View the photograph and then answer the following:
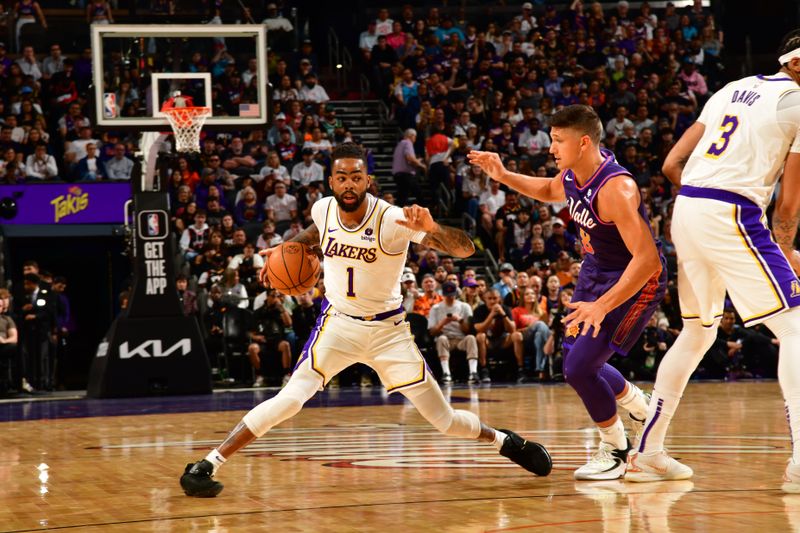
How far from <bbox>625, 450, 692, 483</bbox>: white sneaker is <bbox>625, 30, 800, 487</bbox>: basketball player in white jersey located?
2 centimetres

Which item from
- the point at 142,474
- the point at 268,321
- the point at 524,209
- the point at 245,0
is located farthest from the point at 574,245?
the point at 142,474

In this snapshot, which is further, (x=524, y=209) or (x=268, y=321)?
(x=524, y=209)

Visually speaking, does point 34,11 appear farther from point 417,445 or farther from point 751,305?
point 751,305

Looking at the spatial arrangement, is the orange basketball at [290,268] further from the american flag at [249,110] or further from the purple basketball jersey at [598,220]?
the american flag at [249,110]

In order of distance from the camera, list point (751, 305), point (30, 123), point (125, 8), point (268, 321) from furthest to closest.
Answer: point (125, 8) < point (30, 123) < point (268, 321) < point (751, 305)

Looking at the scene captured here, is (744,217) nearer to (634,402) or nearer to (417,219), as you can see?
(634,402)

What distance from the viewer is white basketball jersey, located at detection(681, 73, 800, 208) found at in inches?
226

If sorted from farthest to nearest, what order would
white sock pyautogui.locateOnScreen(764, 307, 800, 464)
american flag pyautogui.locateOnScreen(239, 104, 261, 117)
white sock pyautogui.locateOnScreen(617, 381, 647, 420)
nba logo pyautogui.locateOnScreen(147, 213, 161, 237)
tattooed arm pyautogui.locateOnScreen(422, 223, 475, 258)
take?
american flag pyautogui.locateOnScreen(239, 104, 261, 117)
nba logo pyautogui.locateOnScreen(147, 213, 161, 237)
white sock pyautogui.locateOnScreen(617, 381, 647, 420)
tattooed arm pyautogui.locateOnScreen(422, 223, 475, 258)
white sock pyautogui.locateOnScreen(764, 307, 800, 464)

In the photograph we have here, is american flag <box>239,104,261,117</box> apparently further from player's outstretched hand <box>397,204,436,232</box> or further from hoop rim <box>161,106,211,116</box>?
player's outstretched hand <box>397,204,436,232</box>

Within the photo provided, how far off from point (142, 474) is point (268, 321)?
8522mm

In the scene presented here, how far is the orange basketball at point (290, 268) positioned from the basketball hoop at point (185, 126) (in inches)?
300

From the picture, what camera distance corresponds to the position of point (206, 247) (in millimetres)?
16516

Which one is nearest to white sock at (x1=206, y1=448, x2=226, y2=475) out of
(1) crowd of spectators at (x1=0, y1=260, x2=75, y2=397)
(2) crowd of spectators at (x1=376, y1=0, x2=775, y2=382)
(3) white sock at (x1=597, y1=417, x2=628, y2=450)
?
(3) white sock at (x1=597, y1=417, x2=628, y2=450)

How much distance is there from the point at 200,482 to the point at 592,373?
2.16 metres
